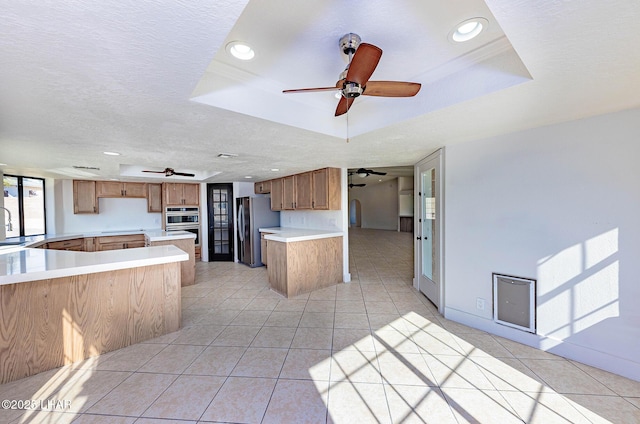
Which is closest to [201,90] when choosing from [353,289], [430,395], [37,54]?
[37,54]

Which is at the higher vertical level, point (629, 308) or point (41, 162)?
point (41, 162)

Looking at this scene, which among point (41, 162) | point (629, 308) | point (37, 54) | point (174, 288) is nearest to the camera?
point (37, 54)

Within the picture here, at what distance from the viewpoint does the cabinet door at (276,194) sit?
528 cm

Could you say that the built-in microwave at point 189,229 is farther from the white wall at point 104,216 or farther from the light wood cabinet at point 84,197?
the light wood cabinet at point 84,197

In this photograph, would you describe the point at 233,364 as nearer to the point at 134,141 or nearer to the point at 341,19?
the point at 134,141

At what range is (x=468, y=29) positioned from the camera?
1284 millimetres

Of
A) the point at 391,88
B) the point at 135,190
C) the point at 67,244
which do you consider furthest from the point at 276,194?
the point at 391,88

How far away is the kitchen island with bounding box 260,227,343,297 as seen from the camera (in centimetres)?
363

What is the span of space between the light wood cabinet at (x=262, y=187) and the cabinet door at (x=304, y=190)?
110cm

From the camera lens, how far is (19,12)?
84 cm

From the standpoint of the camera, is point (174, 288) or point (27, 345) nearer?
point (27, 345)

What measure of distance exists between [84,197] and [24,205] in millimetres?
811

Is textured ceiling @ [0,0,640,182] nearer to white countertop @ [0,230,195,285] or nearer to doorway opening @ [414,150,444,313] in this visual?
doorway opening @ [414,150,444,313]

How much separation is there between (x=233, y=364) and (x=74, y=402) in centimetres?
101
